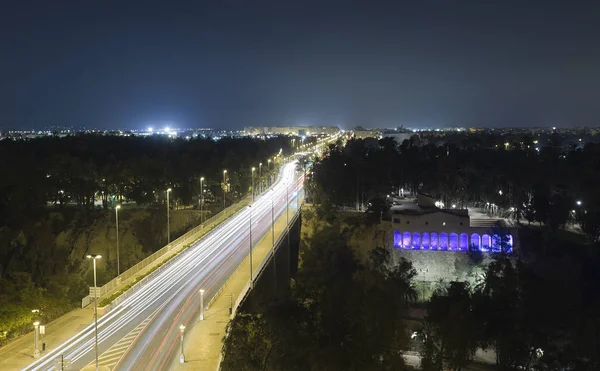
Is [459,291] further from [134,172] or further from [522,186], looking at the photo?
[134,172]

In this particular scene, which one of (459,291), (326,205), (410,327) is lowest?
(410,327)

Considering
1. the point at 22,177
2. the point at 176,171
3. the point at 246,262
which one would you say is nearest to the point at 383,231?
the point at 246,262

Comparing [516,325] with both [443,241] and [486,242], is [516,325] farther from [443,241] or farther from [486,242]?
[486,242]

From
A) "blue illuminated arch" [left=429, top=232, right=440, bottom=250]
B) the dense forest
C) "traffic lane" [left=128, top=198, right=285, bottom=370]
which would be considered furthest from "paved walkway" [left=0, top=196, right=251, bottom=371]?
"blue illuminated arch" [left=429, top=232, right=440, bottom=250]

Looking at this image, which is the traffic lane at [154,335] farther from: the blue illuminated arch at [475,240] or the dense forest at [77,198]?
the blue illuminated arch at [475,240]

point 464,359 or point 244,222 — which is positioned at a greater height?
point 244,222

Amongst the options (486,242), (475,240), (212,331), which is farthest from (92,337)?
(486,242)

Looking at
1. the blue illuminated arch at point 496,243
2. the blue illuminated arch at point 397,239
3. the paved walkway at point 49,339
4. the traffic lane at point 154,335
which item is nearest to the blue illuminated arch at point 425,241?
the blue illuminated arch at point 397,239
